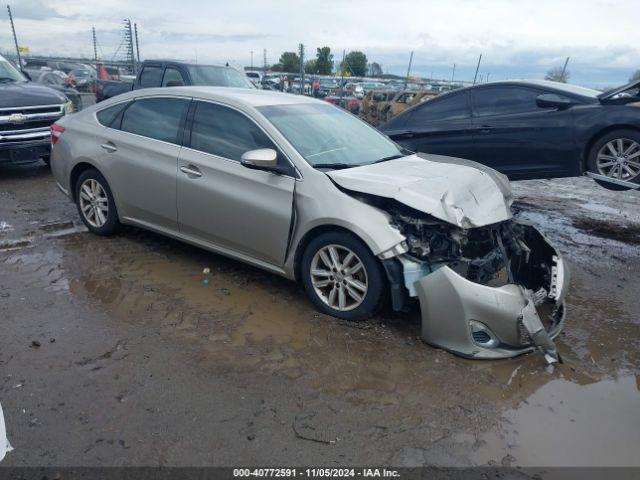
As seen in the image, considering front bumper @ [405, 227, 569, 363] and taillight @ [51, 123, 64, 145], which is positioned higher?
taillight @ [51, 123, 64, 145]

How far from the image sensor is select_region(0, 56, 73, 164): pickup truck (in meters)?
7.83

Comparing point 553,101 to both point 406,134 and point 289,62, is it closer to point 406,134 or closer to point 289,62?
point 406,134

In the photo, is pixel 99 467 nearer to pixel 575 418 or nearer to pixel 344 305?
pixel 344 305

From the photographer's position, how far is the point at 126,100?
520cm

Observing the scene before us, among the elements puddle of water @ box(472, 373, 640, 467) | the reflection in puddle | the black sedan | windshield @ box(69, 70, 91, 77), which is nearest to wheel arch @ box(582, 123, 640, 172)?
the black sedan

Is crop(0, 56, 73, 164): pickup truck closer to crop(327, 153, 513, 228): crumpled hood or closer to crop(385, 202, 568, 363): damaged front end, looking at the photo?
crop(327, 153, 513, 228): crumpled hood

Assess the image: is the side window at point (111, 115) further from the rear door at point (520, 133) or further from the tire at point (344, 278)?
the rear door at point (520, 133)

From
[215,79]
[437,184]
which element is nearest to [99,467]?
[437,184]

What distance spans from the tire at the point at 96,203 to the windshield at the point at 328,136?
2044 mm

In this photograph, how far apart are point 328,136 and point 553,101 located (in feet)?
10.9

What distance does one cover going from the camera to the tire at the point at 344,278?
3.63 m

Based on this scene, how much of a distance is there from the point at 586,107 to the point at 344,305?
4.25 m

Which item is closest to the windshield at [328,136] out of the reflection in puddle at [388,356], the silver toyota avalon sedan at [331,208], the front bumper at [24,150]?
the silver toyota avalon sedan at [331,208]

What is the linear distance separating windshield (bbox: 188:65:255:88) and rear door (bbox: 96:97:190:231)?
4566 mm
